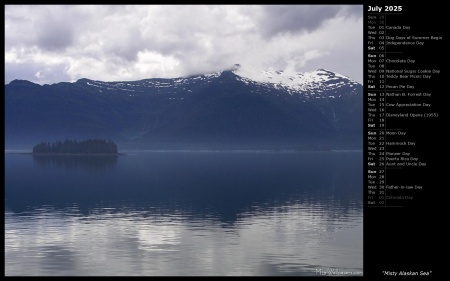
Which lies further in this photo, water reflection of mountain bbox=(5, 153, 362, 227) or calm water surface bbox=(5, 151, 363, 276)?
water reflection of mountain bbox=(5, 153, 362, 227)

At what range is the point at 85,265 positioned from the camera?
5506 centimetres

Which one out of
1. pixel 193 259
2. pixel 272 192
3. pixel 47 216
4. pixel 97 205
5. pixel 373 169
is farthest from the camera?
pixel 272 192

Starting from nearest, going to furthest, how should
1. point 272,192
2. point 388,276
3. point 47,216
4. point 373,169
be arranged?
point 388,276
point 373,169
point 47,216
point 272,192

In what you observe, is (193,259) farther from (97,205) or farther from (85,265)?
(97,205)

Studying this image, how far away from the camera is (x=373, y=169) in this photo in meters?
35.3

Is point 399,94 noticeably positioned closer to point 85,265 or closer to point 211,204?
point 85,265

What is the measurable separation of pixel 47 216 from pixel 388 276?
256 feet

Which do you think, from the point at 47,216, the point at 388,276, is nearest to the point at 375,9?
the point at 388,276

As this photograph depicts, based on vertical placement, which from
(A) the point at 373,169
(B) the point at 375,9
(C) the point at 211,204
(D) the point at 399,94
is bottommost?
(C) the point at 211,204

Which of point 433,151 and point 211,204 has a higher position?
point 433,151

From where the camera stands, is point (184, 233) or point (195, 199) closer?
point (184, 233)

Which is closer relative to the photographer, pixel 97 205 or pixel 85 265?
pixel 85 265

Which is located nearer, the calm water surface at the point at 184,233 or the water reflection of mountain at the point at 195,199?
the calm water surface at the point at 184,233

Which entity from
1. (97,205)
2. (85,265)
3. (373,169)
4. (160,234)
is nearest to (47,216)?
(97,205)
